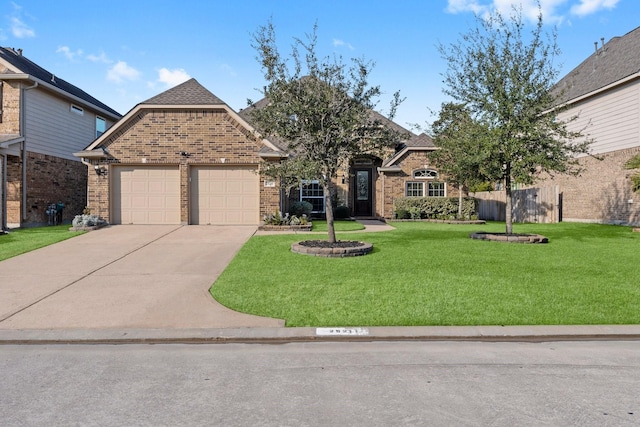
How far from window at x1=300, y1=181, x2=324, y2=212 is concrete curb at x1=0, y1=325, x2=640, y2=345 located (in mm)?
16293

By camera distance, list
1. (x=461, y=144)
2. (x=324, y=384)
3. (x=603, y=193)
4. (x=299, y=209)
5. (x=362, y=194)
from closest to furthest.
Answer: (x=324, y=384) → (x=461, y=144) → (x=299, y=209) → (x=603, y=193) → (x=362, y=194)

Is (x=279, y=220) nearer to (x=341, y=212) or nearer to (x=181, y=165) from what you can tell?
(x=181, y=165)

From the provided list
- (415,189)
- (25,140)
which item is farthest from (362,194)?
(25,140)

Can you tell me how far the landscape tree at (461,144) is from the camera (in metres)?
12.1

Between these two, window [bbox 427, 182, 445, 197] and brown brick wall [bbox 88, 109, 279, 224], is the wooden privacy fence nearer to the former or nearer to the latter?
window [bbox 427, 182, 445, 197]

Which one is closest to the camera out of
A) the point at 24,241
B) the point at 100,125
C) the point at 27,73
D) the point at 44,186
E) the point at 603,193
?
Result: the point at 24,241

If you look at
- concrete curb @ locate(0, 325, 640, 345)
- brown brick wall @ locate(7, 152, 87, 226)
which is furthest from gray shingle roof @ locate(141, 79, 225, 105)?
concrete curb @ locate(0, 325, 640, 345)

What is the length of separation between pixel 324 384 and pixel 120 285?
5126 millimetres

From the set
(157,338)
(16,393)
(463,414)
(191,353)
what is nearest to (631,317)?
(463,414)

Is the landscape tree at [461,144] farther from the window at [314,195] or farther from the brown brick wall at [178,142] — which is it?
the window at [314,195]

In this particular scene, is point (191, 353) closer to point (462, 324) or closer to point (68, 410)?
point (68, 410)

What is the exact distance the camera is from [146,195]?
1638cm

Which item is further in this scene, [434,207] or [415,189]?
[415,189]

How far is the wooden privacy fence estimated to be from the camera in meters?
20.2
